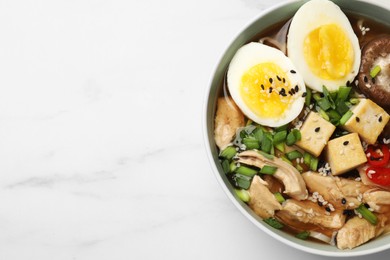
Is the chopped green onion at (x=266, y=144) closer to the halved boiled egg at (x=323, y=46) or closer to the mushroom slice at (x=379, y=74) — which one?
the halved boiled egg at (x=323, y=46)

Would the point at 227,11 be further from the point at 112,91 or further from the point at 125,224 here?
the point at 125,224

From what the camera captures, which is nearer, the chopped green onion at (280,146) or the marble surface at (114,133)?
the chopped green onion at (280,146)

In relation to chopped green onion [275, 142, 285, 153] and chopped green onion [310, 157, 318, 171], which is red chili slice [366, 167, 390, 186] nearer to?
chopped green onion [310, 157, 318, 171]

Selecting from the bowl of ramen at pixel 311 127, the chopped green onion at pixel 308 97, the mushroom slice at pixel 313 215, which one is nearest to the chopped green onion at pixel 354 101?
the bowl of ramen at pixel 311 127

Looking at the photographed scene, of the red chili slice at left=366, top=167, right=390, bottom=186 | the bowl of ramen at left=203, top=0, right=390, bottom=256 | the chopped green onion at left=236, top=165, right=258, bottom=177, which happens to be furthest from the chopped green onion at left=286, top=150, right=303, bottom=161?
the red chili slice at left=366, top=167, right=390, bottom=186

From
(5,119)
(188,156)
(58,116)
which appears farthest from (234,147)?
(5,119)

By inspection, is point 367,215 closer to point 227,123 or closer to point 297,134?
point 297,134

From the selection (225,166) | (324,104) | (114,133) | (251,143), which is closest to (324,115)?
(324,104)
